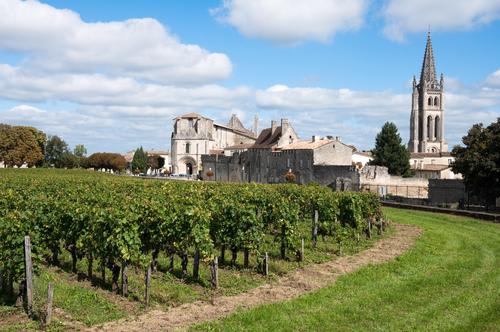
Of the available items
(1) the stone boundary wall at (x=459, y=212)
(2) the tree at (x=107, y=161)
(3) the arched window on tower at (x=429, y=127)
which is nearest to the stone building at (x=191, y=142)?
(2) the tree at (x=107, y=161)

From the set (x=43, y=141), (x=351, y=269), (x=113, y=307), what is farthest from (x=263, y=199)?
(x=43, y=141)

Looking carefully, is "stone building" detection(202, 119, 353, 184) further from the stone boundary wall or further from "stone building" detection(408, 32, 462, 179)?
"stone building" detection(408, 32, 462, 179)

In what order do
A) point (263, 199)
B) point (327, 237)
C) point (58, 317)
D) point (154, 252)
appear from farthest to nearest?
point (327, 237) < point (263, 199) < point (154, 252) < point (58, 317)

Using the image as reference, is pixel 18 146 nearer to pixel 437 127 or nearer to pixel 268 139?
pixel 268 139

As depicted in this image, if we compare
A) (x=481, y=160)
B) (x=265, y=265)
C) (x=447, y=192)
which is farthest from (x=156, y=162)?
(x=265, y=265)

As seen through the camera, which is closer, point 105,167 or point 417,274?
point 417,274

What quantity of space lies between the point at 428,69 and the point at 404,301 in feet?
419

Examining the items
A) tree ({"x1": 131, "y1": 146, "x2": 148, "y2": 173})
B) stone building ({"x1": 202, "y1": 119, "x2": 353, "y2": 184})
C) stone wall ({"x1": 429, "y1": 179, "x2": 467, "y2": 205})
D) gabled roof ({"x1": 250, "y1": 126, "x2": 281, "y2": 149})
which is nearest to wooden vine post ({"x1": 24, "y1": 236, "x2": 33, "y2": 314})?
stone wall ({"x1": 429, "y1": 179, "x2": 467, "y2": 205})

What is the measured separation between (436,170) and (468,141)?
1743 inches

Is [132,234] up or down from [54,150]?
down

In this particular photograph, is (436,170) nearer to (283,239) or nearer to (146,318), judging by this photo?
(283,239)

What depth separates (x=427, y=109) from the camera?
129 metres

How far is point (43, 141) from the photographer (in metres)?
97.9

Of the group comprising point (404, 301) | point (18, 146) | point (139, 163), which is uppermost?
point (18, 146)
